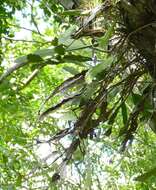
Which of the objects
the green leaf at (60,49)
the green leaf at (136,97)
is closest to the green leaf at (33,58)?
the green leaf at (60,49)

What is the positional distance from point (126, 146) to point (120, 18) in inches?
13.7

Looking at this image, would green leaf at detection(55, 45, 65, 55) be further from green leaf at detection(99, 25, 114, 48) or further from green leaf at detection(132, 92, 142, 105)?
green leaf at detection(132, 92, 142, 105)

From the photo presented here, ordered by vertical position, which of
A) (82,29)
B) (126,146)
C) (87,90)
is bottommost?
(126,146)

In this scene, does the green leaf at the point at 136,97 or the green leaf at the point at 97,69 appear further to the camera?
the green leaf at the point at 136,97

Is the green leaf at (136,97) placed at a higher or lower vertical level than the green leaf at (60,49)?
lower

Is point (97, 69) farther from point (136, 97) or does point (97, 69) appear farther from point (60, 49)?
point (136, 97)

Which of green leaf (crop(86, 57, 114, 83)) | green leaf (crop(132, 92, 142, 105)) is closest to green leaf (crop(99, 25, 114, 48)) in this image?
green leaf (crop(86, 57, 114, 83))

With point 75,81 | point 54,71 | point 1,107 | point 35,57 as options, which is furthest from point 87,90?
point 54,71

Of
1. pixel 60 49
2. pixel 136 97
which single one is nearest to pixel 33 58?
pixel 60 49

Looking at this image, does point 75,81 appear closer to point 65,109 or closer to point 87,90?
point 87,90

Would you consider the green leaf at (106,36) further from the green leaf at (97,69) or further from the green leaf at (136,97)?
the green leaf at (136,97)

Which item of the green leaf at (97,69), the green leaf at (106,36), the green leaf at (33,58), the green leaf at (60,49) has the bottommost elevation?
the green leaf at (97,69)

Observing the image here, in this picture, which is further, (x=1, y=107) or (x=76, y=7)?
(x=1, y=107)

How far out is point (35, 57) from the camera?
760mm
